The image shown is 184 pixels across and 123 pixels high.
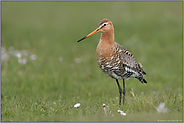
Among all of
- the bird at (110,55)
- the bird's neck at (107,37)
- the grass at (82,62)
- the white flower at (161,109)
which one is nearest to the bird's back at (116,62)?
the bird at (110,55)

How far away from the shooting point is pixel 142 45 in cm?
1366

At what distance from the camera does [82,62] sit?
11992 mm

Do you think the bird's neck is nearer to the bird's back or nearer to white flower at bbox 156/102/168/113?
the bird's back

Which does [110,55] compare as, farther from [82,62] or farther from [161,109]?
[82,62]

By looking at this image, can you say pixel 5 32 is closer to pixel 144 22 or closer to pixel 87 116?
pixel 144 22

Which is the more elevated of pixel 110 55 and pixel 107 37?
pixel 107 37

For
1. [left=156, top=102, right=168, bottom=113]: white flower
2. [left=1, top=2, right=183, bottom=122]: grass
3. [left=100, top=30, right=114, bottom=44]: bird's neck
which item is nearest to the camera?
[left=156, top=102, right=168, bottom=113]: white flower

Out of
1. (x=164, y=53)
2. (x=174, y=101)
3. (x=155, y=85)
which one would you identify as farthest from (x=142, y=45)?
(x=174, y=101)

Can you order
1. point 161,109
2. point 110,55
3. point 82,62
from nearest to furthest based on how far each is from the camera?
1. point 161,109
2. point 110,55
3. point 82,62

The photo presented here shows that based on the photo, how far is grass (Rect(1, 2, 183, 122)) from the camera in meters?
6.38

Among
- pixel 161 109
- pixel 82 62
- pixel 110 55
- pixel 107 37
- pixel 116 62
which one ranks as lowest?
pixel 161 109

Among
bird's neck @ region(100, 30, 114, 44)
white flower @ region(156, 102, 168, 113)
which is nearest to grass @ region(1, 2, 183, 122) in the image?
white flower @ region(156, 102, 168, 113)

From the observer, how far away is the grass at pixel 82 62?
6.38 m

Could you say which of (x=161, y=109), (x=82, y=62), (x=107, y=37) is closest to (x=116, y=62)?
(x=107, y=37)
